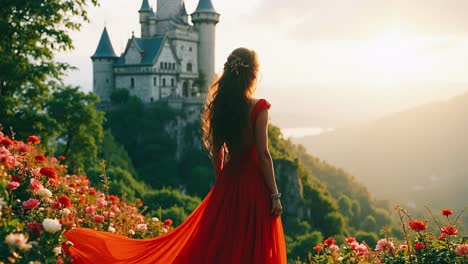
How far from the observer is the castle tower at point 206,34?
205ft

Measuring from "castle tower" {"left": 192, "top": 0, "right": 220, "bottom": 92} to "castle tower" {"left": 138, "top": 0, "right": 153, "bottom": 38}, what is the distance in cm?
531

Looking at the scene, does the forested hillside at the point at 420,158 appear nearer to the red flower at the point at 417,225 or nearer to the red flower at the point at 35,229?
the red flower at the point at 417,225

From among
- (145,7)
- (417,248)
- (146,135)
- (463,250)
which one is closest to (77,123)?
(146,135)

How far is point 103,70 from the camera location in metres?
59.7

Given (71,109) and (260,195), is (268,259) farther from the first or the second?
(71,109)

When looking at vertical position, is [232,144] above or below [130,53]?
below

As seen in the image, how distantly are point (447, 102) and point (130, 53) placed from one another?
524 feet

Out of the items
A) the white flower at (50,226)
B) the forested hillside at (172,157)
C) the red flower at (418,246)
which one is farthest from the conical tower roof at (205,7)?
the white flower at (50,226)

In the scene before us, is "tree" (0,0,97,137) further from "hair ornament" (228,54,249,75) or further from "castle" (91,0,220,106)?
"castle" (91,0,220,106)

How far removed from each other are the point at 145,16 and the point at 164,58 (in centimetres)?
687

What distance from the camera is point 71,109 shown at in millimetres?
33469

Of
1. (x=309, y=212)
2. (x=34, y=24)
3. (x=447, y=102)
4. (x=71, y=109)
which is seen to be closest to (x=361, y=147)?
(x=447, y=102)

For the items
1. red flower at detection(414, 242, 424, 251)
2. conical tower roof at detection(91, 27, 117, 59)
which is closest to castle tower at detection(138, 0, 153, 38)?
conical tower roof at detection(91, 27, 117, 59)

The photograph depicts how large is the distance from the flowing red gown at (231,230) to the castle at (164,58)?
173 ft
